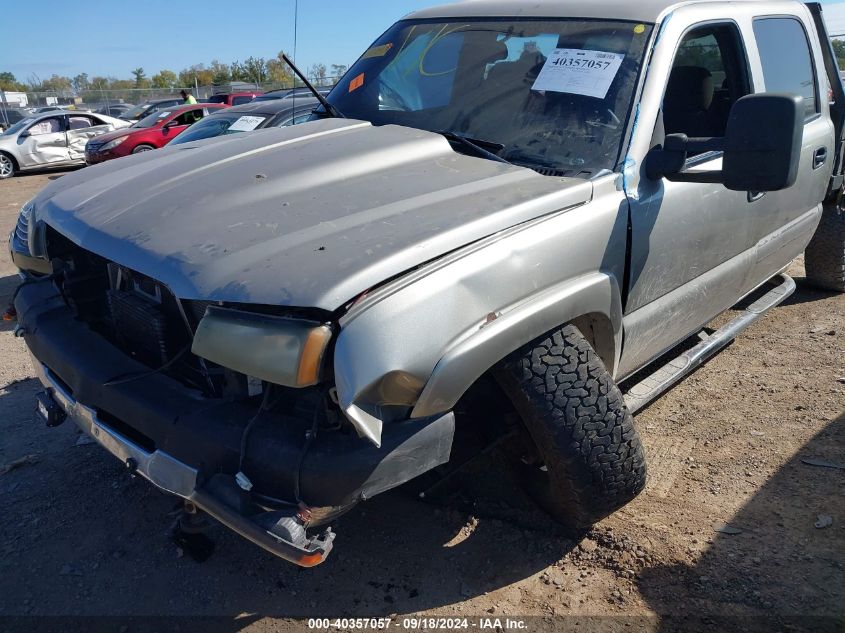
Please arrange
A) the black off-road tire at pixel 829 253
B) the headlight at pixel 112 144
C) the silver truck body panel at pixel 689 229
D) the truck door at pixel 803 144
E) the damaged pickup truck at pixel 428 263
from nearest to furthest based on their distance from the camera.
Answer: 1. the damaged pickup truck at pixel 428 263
2. the silver truck body panel at pixel 689 229
3. the truck door at pixel 803 144
4. the black off-road tire at pixel 829 253
5. the headlight at pixel 112 144

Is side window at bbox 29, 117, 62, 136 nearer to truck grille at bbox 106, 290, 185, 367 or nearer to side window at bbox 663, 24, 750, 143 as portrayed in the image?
truck grille at bbox 106, 290, 185, 367

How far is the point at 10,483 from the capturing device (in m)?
3.18

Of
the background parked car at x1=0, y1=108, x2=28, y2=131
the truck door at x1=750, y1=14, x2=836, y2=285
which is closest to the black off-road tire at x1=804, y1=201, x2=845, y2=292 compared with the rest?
the truck door at x1=750, y1=14, x2=836, y2=285

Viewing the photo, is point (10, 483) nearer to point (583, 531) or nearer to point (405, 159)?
point (405, 159)

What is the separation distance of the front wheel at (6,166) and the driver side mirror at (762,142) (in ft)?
51.8

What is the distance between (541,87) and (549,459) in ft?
4.94

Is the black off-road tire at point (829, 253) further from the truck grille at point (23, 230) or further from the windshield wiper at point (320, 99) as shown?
the truck grille at point (23, 230)

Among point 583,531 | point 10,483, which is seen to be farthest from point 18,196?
point 583,531

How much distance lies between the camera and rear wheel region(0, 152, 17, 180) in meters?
14.7

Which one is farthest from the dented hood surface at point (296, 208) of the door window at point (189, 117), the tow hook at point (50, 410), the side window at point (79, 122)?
the side window at point (79, 122)

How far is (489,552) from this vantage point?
8.95 feet

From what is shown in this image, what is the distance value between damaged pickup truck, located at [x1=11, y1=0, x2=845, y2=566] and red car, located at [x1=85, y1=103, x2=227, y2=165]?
10873 mm

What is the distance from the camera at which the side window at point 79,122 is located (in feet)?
51.7

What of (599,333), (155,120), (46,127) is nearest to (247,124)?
(599,333)
